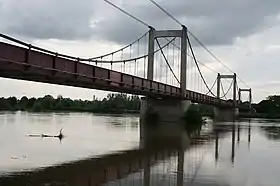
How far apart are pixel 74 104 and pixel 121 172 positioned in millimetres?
171470

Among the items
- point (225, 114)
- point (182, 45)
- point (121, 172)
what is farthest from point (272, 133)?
point (225, 114)

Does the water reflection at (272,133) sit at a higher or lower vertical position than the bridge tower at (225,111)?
lower

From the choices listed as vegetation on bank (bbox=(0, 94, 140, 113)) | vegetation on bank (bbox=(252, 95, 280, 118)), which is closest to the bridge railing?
vegetation on bank (bbox=(0, 94, 140, 113))

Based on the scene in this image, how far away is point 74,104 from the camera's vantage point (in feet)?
621

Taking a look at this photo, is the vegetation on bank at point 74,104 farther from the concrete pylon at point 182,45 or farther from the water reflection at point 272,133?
the water reflection at point 272,133

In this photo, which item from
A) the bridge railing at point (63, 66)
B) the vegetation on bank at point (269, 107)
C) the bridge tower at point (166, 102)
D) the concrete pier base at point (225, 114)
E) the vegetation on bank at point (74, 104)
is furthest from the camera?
the vegetation on bank at point (269, 107)

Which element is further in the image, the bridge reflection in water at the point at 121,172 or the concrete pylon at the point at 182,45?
the concrete pylon at the point at 182,45

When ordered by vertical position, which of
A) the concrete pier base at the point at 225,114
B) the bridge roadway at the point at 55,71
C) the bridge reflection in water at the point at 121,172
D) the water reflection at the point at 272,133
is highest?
the bridge roadway at the point at 55,71

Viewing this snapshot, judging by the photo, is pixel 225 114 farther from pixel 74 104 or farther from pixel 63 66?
pixel 63 66

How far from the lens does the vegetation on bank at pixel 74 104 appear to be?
163113 mm

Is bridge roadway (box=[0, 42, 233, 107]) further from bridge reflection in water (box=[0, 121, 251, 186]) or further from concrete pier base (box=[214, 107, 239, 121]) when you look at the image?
concrete pier base (box=[214, 107, 239, 121])

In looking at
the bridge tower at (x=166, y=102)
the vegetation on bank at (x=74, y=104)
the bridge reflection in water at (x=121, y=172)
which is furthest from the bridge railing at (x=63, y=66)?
the vegetation on bank at (x=74, y=104)

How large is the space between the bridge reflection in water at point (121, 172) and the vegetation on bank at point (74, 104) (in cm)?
13315

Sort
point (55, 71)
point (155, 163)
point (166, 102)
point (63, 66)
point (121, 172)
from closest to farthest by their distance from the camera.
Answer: point (121, 172) < point (155, 163) < point (55, 71) < point (63, 66) < point (166, 102)
